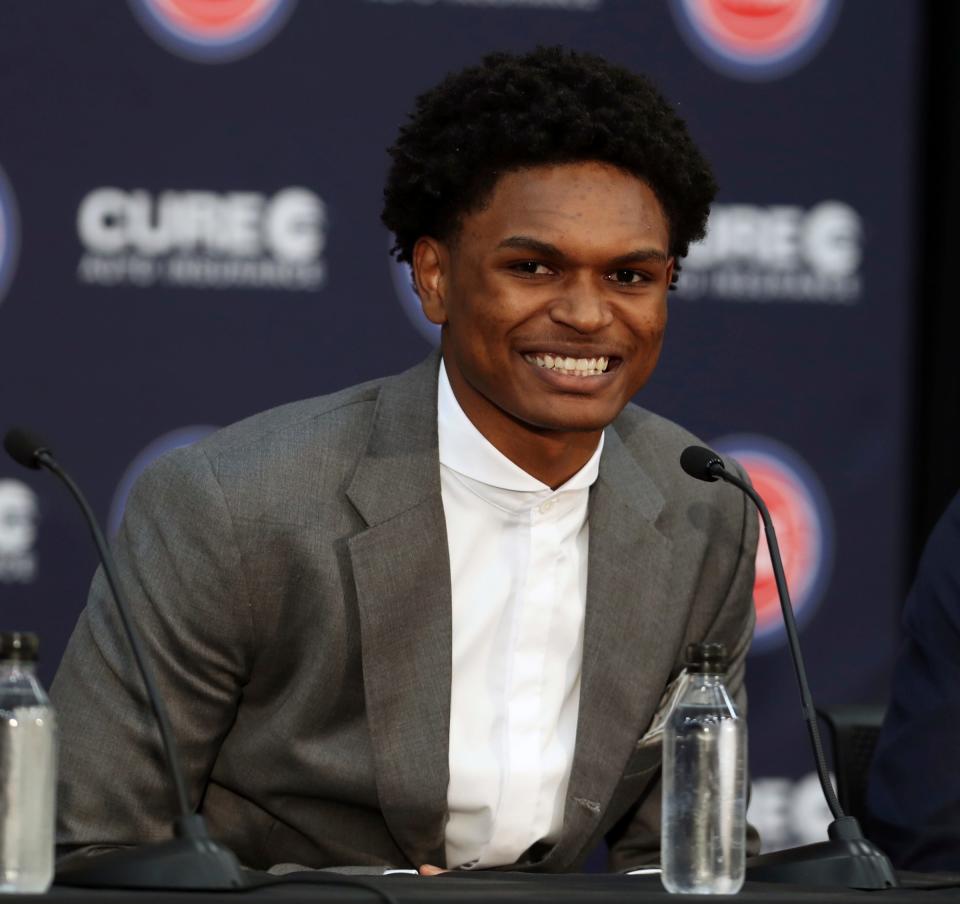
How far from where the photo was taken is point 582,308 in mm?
2400

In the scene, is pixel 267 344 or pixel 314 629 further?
pixel 267 344

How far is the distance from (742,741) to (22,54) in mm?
2044

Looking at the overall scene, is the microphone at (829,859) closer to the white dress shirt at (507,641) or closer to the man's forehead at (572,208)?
the white dress shirt at (507,641)

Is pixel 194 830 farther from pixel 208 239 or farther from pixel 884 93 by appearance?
pixel 884 93

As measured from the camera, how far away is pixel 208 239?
134 inches

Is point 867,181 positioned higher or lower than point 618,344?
higher

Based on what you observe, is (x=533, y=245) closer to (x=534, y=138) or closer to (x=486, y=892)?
(x=534, y=138)

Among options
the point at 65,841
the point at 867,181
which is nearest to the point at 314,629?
the point at 65,841

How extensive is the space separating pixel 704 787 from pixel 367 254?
5.78ft

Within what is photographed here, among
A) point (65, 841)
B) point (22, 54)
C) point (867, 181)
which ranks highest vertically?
point (22, 54)

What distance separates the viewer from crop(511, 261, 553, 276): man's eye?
243cm

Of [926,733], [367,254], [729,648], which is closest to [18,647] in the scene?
[729,648]

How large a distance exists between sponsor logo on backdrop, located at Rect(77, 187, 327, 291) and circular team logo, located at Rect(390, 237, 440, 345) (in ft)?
0.47

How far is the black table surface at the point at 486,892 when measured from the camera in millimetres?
1659
